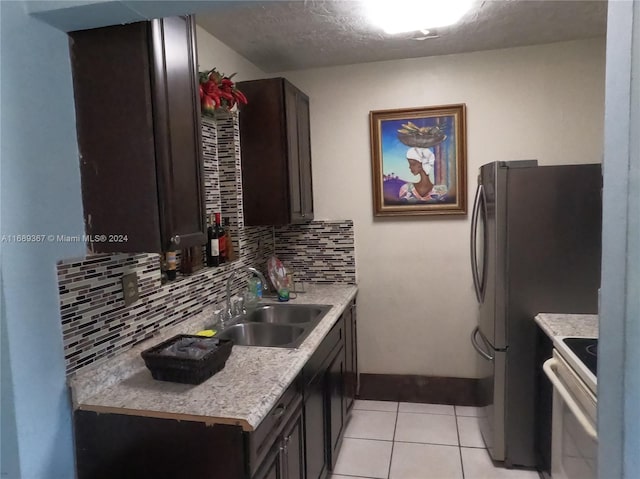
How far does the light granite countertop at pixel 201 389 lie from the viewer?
1.25 metres

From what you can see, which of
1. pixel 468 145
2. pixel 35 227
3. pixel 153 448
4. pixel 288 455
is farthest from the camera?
pixel 468 145

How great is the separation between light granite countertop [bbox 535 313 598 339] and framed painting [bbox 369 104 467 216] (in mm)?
986

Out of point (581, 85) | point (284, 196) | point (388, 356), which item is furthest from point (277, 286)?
point (581, 85)

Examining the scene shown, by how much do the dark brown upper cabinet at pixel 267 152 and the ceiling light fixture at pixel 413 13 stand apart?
68cm

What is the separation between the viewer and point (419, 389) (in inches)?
122

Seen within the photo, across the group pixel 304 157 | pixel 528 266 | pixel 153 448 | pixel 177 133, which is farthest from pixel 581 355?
pixel 304 157

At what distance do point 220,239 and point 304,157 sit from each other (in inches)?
37.3

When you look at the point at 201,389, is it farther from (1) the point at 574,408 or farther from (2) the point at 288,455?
(1) the point at 574,408

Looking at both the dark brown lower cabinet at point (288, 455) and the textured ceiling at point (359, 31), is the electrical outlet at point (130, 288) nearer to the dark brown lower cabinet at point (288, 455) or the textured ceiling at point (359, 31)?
the dark brown lower cabinet at point (288, 455)

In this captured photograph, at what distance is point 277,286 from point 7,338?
5.52ft

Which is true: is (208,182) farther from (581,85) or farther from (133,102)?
(581,85)

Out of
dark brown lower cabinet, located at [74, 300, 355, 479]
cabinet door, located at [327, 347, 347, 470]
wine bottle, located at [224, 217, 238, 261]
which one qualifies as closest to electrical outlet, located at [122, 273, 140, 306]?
dark brown lower cabinet, located at [74, 300, 355, 479]

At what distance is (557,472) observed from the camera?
1836 mm

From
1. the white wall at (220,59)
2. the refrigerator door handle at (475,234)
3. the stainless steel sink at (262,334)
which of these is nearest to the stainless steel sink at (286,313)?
the stainless steel sink at (262,334)
